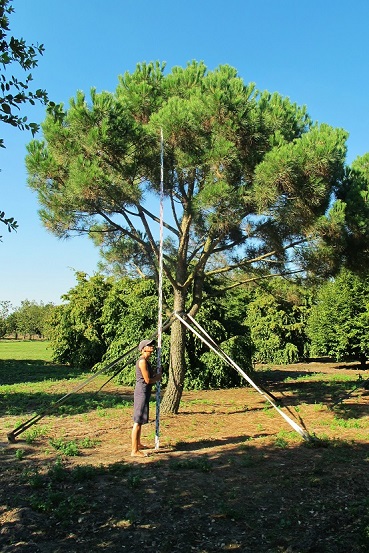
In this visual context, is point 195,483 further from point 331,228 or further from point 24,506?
point 331,228

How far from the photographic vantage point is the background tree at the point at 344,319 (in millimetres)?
18938

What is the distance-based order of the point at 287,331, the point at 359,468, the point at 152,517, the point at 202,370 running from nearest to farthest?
the point at 152,517
the point at 359,468
the point at 202,370
the point at 287,331

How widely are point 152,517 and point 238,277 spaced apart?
8180 millimetres

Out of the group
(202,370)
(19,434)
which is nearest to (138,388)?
(19,434)

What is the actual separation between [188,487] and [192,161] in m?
5.22

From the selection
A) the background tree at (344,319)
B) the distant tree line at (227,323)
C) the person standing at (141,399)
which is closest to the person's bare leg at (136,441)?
the person standing at (141,399)

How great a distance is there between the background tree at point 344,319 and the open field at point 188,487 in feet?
35.4

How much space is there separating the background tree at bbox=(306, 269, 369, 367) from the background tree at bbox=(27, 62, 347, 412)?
1071 cm

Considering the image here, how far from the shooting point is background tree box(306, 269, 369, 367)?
18938 millimetres

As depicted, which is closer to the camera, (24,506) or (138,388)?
(24,506)

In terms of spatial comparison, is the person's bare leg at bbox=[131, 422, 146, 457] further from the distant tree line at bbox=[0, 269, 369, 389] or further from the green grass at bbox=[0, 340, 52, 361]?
the green grass at bbox=[0, 340, 52, 361]

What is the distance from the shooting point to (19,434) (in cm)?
748

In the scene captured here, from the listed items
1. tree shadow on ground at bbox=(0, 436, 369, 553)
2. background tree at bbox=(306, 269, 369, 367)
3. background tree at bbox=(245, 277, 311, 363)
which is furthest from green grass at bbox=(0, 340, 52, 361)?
tree shadow on ground at bbox=(0, 436, 369, 553)

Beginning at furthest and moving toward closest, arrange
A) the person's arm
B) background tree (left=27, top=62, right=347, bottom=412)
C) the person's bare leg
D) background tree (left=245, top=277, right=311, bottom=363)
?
1. background tree (left=245, top=277, right=311, bottom=363)
2. background tree (left=27, top=62, right=347, bottom=412)
3. the person's arm
4. the person's bare leg
